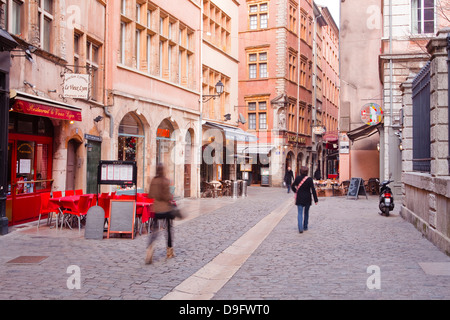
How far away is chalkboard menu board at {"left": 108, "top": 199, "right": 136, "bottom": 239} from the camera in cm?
1043

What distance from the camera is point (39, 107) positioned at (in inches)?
447

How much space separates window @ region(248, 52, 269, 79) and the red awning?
29694mm

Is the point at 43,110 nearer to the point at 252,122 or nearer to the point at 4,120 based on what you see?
the point at 4,120

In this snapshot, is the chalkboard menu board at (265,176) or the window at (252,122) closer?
the chalkboard menu board at (265,176)

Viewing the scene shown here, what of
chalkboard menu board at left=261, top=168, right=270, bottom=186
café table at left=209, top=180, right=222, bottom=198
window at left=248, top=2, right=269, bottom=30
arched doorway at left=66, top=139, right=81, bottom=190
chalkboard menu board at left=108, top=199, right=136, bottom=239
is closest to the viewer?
chalkboard menu board at left=108, top=199, right=136, bottom=239

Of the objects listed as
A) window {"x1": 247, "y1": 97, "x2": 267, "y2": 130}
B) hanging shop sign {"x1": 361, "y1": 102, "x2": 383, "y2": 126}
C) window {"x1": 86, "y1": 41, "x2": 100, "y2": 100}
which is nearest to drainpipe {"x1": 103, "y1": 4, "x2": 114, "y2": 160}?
window {"x1": 86, "y1": 41, "x2": 100, "y2": 100}

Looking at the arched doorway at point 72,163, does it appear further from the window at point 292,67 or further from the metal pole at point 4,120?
the window at point 292,67

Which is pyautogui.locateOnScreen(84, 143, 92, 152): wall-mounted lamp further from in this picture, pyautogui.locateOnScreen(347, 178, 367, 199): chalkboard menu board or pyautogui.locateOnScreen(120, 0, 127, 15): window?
pyautogui.locateOnScreen(347, 178, 367, 199): chalkboard menu board

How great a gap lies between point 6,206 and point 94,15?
7130mm

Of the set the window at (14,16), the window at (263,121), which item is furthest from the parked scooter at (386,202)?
the window at (263,121)

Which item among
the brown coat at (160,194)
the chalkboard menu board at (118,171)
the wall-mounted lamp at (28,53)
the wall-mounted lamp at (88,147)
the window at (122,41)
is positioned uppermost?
the window at (122,41)

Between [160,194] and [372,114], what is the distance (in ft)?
61.9

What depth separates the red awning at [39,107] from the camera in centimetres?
1092
